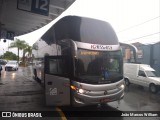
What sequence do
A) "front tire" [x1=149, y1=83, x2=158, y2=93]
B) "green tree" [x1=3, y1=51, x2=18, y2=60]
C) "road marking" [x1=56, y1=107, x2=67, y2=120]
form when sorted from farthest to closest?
"green tree" [x1=3, y1=51, x2=18, y2=60], "front tire" [x1=149, y1=83, x2=158, y2=93], "road marking" [x1=56, y1=107, x2=67, y2=120]

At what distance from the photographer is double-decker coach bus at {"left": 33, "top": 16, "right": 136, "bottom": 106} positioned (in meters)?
7.95

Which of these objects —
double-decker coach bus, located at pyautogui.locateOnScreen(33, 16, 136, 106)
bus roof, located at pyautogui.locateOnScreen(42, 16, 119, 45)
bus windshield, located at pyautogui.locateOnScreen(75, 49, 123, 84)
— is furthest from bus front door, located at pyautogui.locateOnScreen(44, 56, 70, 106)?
bus roof, located at pyautogui.locateOnScreen(42, 16, 119, 45)

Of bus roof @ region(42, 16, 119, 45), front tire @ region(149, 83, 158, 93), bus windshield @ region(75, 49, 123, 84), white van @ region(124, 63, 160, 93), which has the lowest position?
front tire @ region(149, 83, 158, 93)

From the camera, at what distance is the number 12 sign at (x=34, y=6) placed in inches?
429

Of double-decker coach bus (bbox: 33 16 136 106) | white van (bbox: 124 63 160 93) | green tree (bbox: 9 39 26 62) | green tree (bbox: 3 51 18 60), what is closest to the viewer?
double-decker coach bus (bbox: 33 16 136 106)

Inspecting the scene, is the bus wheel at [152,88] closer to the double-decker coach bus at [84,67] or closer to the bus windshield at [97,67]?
the double-decker coach bus at [84,67]

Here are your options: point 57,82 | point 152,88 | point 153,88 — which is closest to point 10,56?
point 152,88

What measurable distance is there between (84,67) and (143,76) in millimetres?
9698

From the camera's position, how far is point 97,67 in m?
8.20

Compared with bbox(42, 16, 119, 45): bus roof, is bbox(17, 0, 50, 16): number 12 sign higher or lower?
higher

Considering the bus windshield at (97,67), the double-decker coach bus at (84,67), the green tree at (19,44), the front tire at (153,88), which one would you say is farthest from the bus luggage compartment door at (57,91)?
the green tree at (19,44)

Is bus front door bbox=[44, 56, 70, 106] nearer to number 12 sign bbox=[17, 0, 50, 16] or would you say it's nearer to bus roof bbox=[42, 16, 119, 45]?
bus roof bbox=[42, 16, 119, 45]

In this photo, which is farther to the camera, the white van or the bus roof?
the white van

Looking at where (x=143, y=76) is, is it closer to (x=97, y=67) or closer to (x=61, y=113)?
(x=97, y=67)
